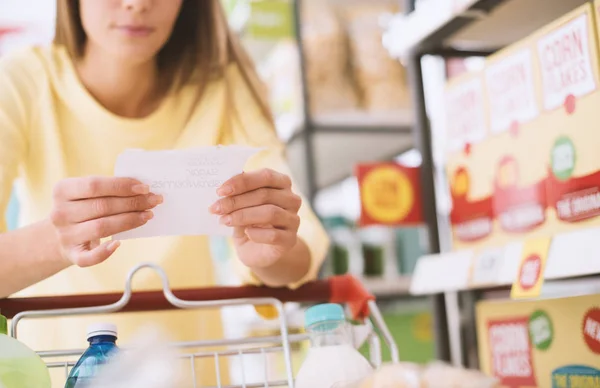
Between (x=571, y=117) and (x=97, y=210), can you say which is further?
(x=571, y=117)

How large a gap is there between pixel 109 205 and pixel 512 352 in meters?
0.82

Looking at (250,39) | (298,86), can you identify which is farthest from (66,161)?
(250,39)

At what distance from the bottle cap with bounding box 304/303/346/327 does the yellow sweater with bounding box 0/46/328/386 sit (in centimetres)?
26

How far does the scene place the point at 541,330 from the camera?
1.23 metres

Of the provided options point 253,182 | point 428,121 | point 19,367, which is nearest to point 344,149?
point 428,121

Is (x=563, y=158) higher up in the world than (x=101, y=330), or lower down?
higher up

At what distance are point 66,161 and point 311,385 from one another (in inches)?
25.3

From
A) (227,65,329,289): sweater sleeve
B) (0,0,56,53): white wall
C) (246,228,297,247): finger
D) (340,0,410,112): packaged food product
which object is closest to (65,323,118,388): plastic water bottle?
(246,228,297,247): finger

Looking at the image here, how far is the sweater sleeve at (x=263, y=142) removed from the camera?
1183mm

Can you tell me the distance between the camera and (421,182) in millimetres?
1623

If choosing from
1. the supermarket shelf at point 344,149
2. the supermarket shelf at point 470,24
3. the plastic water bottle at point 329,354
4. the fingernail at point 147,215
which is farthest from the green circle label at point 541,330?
the supermarket shelf at point 344,149

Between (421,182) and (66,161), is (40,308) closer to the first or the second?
(66,161)

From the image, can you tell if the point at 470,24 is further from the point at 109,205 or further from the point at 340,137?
the point at 340,137

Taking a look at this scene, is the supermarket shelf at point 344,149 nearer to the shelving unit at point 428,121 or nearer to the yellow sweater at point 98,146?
the shelving unit at point 428,121
